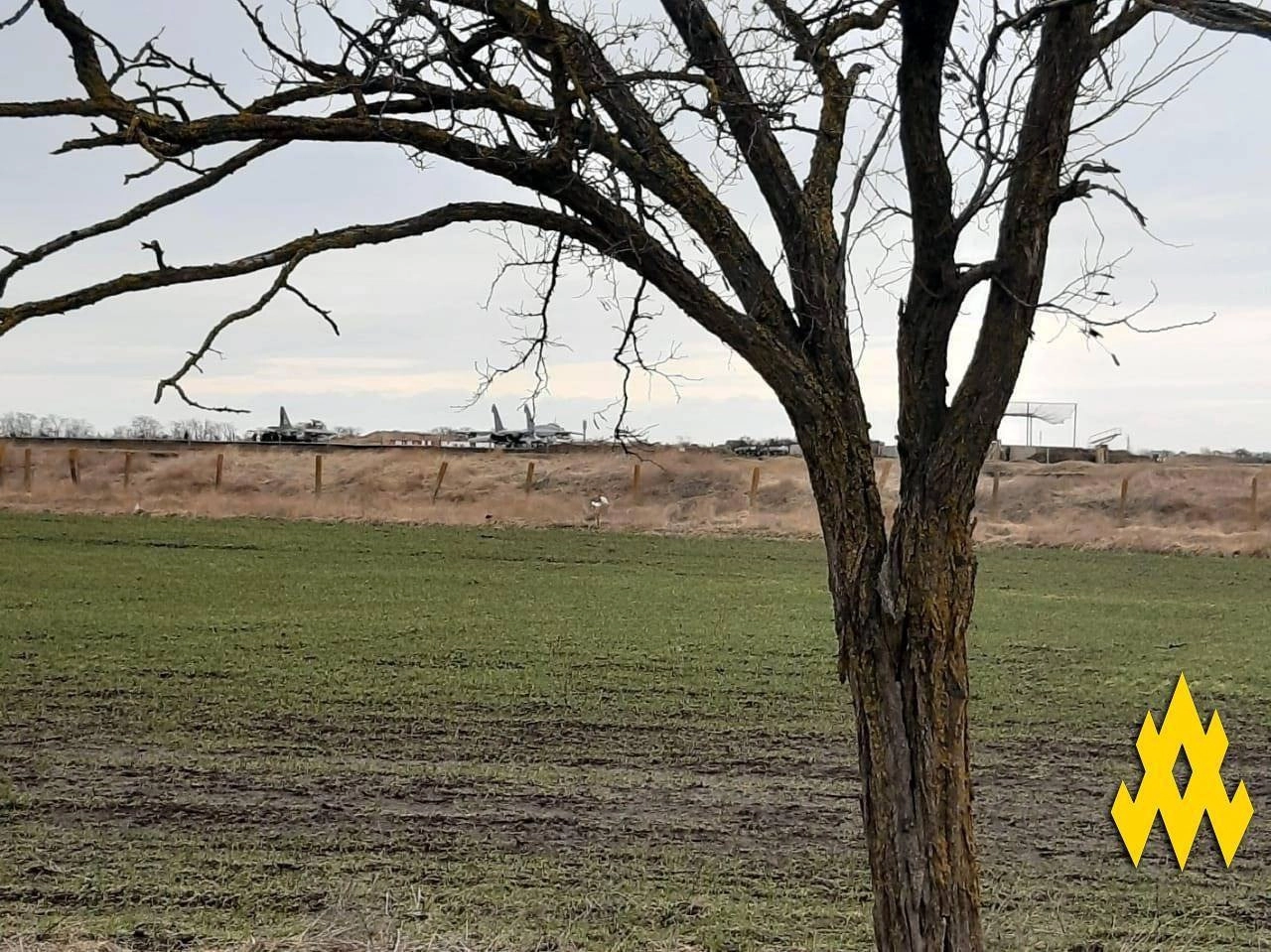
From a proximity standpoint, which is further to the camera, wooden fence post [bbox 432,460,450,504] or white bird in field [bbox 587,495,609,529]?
wooden fence post [bbox 432,460,450,504]

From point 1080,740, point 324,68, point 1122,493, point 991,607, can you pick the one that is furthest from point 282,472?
point 324,68

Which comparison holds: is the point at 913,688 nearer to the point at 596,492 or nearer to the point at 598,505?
the point at 598,505

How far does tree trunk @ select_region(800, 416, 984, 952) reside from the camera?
3.88 meters

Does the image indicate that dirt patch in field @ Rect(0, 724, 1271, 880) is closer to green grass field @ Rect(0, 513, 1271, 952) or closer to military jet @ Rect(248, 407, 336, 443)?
green grass field @ Rect(0, 513, 1271, 952)

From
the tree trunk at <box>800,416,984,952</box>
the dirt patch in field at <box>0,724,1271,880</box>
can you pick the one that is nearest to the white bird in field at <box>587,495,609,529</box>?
the dirt patch in field at <box>0,724,1271,880</box>

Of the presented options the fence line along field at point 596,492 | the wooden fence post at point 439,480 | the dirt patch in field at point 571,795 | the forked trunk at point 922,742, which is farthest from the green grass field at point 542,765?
the wooden fence post at point 439,480

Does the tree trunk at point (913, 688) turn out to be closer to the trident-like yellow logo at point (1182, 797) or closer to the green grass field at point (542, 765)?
the green grass field at point (542, 765)

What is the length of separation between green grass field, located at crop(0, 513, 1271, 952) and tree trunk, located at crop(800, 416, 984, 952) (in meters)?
2.11

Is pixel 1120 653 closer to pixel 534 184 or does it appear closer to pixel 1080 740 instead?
pixel 1080 740

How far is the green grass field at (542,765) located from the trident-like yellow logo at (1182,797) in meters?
0.13

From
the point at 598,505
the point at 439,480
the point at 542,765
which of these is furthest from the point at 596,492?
the point at 542,765

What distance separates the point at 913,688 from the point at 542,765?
6.00 metres

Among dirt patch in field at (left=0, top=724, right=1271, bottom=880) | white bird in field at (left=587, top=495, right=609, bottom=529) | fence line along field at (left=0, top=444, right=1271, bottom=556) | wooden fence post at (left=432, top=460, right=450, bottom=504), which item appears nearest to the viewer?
dirt patch in field at (left=0, top=724, right=1271, bottom=880)

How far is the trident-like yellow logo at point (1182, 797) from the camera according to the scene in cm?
805
